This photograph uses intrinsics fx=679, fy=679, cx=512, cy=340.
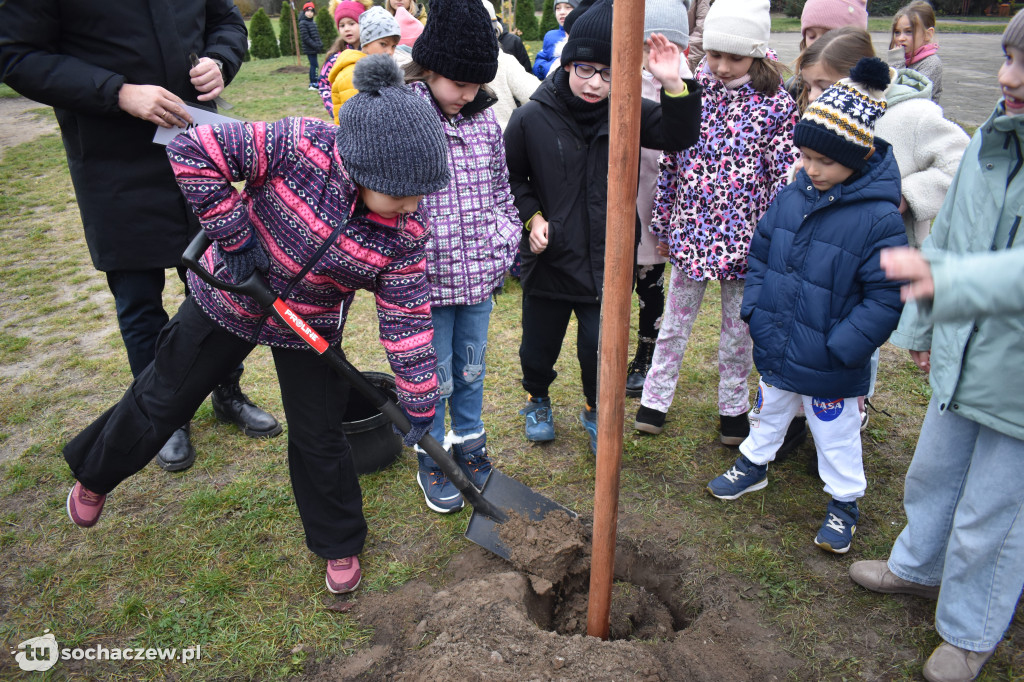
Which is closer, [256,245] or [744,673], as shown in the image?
[256,245]

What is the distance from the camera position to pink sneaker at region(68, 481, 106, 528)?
2775 mm

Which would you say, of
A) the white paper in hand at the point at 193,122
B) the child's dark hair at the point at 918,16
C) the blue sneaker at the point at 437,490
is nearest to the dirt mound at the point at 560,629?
the blue sneaker at the point at 437,490

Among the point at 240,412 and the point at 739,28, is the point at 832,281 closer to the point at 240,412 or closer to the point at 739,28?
the point at 739,28

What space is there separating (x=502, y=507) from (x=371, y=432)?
78 cm

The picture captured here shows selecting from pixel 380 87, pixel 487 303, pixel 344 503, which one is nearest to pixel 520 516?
pixel 344 503

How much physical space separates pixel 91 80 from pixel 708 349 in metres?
3.68

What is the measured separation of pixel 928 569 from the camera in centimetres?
253

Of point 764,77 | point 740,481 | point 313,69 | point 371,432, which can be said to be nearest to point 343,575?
point 371,432

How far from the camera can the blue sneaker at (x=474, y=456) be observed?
10.6 ft

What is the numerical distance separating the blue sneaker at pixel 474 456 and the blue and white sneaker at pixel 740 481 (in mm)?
1070

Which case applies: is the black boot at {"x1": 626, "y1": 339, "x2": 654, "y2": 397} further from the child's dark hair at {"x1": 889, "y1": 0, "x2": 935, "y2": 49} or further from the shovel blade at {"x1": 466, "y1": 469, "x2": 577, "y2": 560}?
the child's dark hair at {"x1": 889, "y1": 0, "x2": 935, "y2": 49}

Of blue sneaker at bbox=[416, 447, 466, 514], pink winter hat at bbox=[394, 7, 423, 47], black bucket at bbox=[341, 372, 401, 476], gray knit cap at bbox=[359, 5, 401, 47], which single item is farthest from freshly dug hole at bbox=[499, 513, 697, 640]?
pink winter hat at bbox=[394, 7, 423, 47]

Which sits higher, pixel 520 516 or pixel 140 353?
pixel 140 353

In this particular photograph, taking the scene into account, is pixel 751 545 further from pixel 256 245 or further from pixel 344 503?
pixel 256 245
